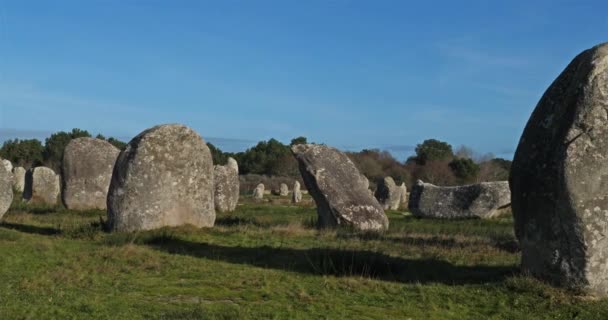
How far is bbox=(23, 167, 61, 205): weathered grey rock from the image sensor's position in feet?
95.5

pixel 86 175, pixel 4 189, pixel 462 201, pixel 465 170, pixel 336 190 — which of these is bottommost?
pixel 4 189

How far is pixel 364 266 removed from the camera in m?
10.3

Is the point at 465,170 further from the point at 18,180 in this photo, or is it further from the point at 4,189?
the point at 4,189

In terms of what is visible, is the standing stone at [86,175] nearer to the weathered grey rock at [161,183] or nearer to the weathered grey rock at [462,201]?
the weathered grey rock at [161,183]

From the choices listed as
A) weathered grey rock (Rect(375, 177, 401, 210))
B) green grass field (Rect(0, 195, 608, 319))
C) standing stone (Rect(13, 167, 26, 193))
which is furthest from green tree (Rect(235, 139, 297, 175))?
green grass field (Rect(0, 195, 608, 319))

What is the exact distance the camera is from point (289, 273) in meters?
10.4

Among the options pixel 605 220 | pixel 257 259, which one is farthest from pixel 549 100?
pixel 257 259

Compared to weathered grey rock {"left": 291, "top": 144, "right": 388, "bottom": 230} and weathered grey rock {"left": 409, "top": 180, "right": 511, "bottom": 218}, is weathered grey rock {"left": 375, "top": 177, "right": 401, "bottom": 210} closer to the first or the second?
weathered grey rock {"left": 409, "top": 180, "right": 511, "bottom": 218}

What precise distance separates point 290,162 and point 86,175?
4331 centimetres

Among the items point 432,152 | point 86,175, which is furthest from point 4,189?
point 432,152

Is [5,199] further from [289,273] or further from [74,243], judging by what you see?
[289,273]

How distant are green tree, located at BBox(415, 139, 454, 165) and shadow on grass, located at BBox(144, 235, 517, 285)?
65.7 metres

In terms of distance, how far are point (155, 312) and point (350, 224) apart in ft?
32.6

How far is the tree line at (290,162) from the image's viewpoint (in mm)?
63969
